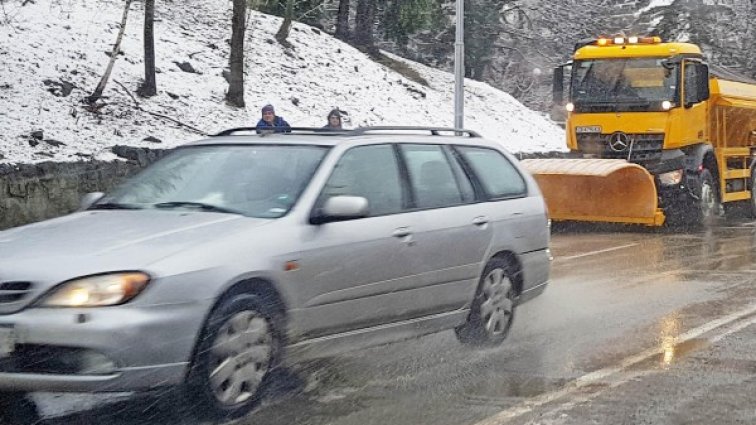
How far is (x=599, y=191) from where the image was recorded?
17094 mm

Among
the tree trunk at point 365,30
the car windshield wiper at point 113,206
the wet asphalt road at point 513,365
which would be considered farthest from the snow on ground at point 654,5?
the car windshield wiper at point 113,206

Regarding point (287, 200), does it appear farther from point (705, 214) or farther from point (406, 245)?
point (705, 214)

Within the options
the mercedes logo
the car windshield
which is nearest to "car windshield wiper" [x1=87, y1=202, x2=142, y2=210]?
the car windshield

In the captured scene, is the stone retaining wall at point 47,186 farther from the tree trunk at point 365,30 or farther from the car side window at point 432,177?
the tree trunk at point 365,30

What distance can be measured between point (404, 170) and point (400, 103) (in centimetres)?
2150

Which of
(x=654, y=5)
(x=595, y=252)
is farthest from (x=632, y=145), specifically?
(x=654, y=5)

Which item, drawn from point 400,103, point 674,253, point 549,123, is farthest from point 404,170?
point 549,123

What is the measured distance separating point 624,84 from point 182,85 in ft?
29.6

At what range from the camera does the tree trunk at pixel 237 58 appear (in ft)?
71.3

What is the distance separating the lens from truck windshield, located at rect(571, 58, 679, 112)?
17328 millimetres

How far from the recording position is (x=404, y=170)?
23.2 feet

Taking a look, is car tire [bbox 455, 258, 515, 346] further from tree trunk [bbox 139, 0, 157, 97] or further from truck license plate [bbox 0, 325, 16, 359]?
tree trunk [bbox 139, 0, 157, 97]

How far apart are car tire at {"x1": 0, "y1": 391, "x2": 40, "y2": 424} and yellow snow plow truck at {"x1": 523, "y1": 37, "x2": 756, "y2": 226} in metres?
11.5

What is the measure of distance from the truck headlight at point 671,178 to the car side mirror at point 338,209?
11896mm
